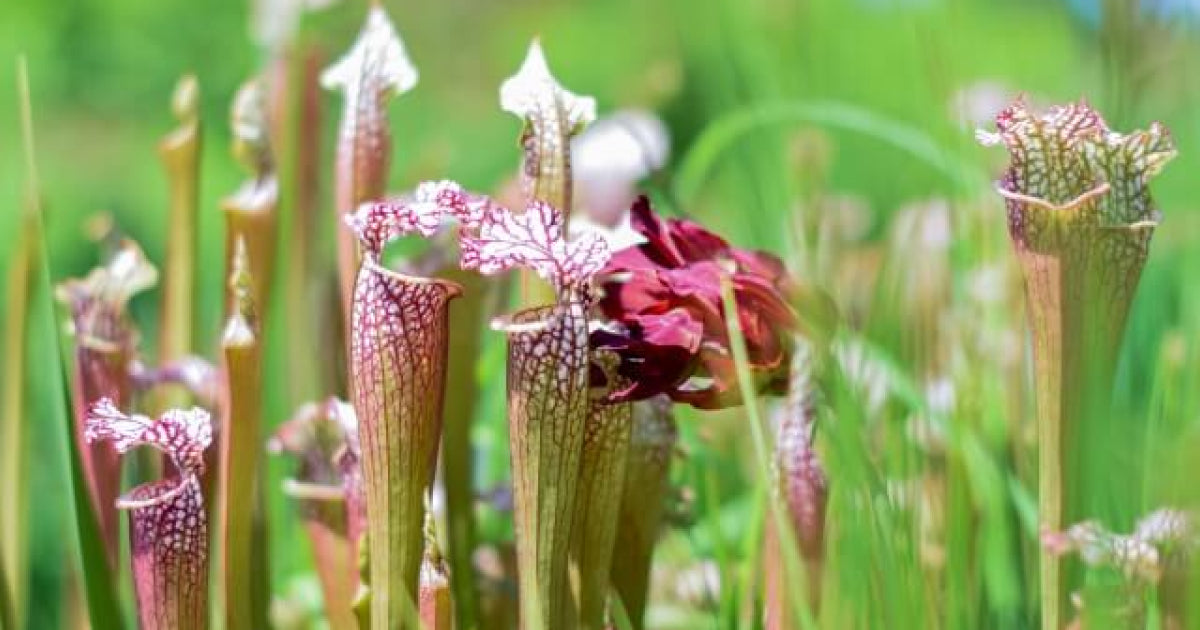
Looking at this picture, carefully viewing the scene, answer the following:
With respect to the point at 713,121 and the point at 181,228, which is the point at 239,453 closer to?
the point at 181,228

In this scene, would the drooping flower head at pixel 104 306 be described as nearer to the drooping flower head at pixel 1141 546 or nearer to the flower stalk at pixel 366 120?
the flower stalk at pixel 366 120

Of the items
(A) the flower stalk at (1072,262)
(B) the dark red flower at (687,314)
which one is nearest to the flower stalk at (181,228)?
(B) the dark red flower at (687,314)

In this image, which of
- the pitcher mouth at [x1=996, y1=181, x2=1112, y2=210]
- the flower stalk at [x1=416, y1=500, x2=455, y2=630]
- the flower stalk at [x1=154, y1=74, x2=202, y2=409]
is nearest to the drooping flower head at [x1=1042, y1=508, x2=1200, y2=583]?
the pitcher mouth at [x1=996, y1=181, x2=1112, y2=210]

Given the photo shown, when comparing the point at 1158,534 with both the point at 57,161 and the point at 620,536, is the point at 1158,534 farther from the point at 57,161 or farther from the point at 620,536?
the point at 57,161

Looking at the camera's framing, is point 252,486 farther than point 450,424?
No

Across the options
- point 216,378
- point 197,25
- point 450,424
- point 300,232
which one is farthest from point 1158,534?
point 197,25
